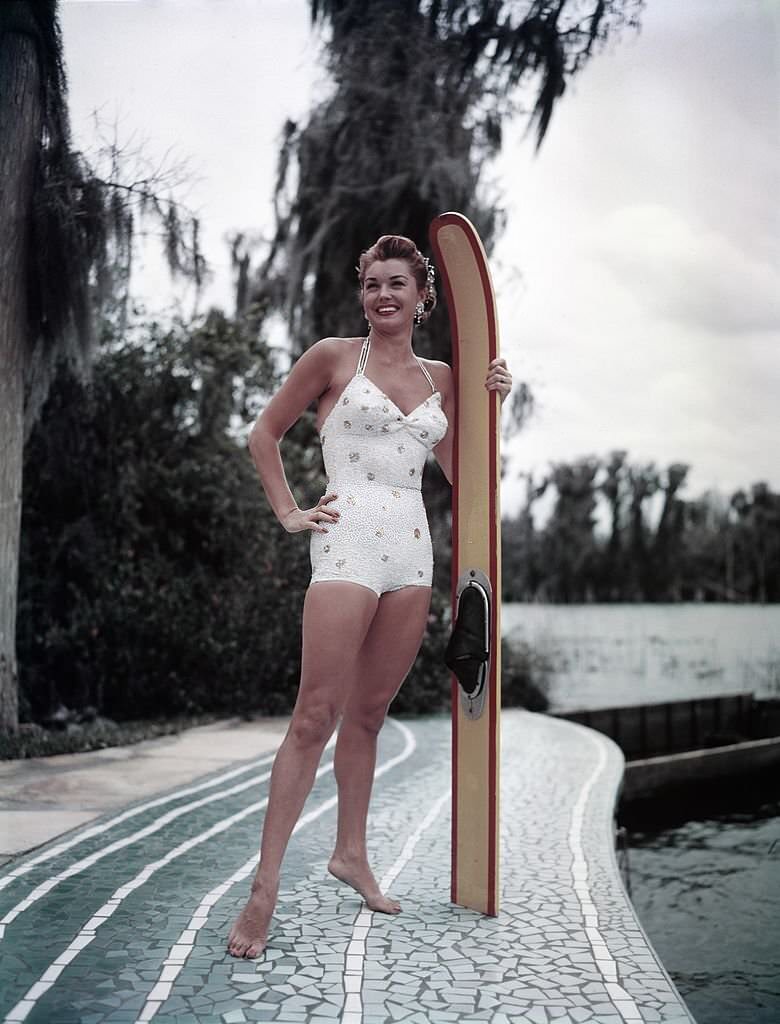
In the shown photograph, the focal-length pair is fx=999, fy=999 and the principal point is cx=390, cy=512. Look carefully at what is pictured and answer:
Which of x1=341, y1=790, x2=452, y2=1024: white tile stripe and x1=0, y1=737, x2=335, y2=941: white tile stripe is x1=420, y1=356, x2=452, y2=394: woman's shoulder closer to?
x1=341, y1=790, x2=452, y2=1024: white tile stripe

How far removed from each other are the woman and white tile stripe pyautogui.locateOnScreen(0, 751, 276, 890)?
0.87 meters

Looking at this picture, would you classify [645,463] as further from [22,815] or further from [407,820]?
[22,815]

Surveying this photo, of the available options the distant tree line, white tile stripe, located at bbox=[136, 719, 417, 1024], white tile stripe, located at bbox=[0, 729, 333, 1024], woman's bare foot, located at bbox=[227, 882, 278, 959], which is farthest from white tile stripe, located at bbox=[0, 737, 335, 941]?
the distant tree line

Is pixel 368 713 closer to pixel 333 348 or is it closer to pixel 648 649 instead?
pixel 333 348

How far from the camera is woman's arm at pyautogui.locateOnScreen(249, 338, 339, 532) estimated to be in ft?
7.15

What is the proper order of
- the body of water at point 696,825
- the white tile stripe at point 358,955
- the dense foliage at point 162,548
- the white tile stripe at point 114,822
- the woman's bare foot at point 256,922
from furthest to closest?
the dense foliage at point 162,548 → the body of water at point 696,825 → the white tile stripe at point 114,822 → the woman's bare foot at point 256,922 → the white tile stripe at point 358,955

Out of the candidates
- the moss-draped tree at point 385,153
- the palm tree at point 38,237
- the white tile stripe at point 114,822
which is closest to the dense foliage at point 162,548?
the moss-draped tree at point 385,153

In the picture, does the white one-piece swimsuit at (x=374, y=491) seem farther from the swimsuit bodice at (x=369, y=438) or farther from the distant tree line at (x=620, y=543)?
the distant tree line at (x=620, y=543)

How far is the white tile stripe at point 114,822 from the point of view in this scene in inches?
102

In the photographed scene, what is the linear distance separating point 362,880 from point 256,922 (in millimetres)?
373

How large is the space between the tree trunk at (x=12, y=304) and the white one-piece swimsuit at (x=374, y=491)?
2537 millimetres

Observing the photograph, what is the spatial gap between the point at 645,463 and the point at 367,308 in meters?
7.66

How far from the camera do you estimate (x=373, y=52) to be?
6645mm


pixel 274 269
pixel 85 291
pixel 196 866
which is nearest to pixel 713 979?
pixel 196 866
